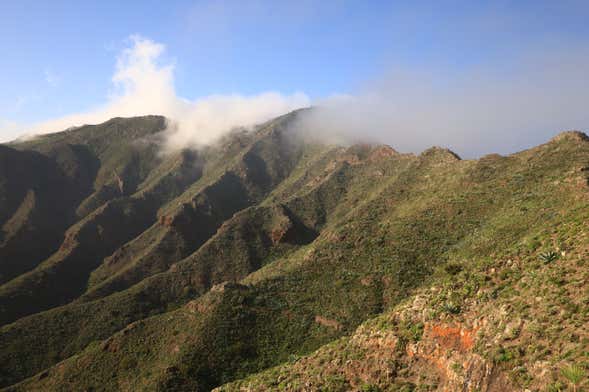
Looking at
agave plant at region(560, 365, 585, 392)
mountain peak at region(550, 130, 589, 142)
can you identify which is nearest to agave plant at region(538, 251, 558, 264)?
agave plant at region(560, 365, 585, 392)

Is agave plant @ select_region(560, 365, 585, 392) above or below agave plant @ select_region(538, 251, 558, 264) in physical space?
below

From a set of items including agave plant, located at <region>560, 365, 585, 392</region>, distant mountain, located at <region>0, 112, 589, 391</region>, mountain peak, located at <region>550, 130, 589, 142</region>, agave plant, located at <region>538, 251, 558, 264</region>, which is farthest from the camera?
mountain peak, located at <region>550, 130, 589, 142</region>

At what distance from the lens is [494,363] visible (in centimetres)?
1841

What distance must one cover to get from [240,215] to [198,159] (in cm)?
8466

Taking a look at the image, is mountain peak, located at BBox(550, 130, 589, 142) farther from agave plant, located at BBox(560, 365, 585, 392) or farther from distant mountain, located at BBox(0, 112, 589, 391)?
agave plant, located at BBox(560, 365, 585, 392)

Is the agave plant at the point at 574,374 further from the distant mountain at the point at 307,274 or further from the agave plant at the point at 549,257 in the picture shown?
the agave plant at the point at 549,257

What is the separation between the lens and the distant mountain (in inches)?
893

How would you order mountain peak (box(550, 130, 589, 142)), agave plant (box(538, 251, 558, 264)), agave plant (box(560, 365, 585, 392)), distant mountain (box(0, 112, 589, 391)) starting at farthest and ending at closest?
mountain peak (box(550, 130, 589, 142)) → agave plant (box(538, 251, 558, 264)) → distant mountain (box(0, 112, 589, 391)) → agave plant (box(560, 365, 585, 392))

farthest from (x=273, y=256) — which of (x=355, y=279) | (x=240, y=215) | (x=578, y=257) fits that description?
(x=578, y=257)

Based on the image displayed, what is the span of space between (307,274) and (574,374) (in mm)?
49242

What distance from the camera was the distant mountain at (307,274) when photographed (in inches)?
893

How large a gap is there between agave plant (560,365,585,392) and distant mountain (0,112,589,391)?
0.20 m

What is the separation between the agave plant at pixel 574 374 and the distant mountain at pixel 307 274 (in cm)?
20

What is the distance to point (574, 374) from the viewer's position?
14.5 metres
